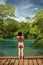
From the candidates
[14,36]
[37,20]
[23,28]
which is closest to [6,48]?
[14,36]

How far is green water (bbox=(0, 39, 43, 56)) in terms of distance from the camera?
7.72 metres

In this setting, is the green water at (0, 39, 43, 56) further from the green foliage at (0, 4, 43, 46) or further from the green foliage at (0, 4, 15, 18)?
the green foliage at (0, 4, 15, 18)

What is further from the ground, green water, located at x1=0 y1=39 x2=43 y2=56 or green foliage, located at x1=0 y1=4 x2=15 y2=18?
green foliage, located at x1=0 y1=4 x2=15 y2=18

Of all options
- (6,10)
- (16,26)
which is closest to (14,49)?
(16,26)

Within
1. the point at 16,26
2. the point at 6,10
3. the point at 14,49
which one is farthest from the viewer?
the point at 6,10

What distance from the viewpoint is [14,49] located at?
26.0 feet

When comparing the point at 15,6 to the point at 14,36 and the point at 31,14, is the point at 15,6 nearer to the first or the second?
the point at 31,14

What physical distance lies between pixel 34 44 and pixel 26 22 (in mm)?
1137

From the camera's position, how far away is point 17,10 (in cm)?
782

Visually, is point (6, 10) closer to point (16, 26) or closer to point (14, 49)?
point (16, 26)

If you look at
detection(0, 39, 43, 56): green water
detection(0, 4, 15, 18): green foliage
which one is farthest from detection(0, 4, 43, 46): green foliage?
detection(0, 39, 43, 56): green water

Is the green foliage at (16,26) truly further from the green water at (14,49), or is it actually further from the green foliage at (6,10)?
the green water at (14,49)

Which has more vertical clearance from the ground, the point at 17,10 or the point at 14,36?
the point at 17,10

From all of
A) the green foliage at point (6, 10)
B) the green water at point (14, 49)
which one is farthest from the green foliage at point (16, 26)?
the green water at point (14, 49)
